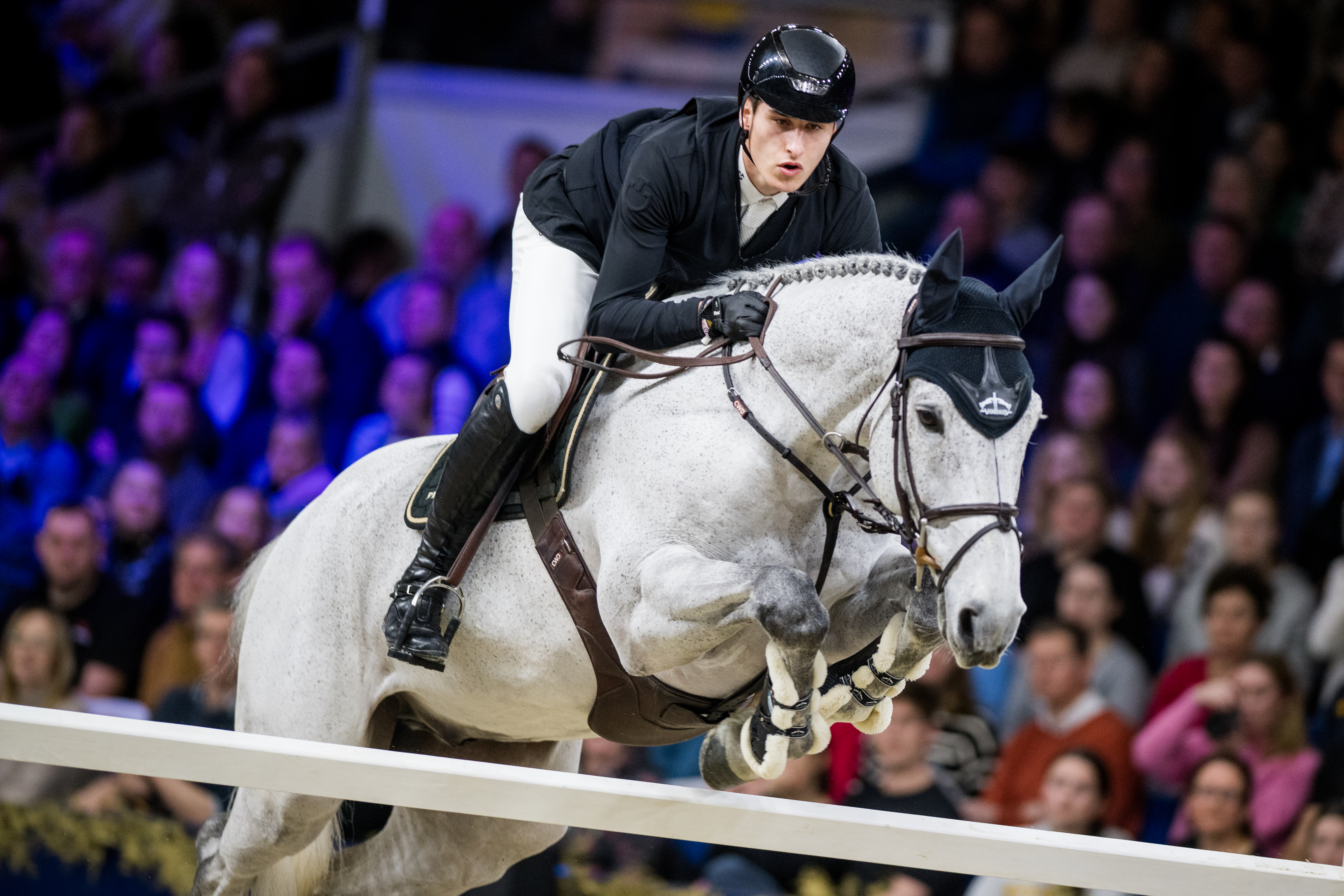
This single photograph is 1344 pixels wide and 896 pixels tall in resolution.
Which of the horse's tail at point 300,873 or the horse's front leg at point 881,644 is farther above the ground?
the horse's front leg at point 881,644

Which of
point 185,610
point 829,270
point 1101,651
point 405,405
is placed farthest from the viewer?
point 405,405

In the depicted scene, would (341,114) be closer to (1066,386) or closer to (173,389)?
(173,389)

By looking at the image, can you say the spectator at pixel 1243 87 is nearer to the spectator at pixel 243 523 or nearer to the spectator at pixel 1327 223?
the spectator at pixel 1327 223

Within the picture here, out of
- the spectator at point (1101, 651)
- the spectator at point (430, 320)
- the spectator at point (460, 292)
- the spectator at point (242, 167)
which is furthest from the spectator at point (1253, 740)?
the spectator at point (242, 167)

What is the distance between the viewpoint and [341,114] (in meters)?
9.07

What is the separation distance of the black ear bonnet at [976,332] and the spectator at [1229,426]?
370 cm

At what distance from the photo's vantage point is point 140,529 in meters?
7.19

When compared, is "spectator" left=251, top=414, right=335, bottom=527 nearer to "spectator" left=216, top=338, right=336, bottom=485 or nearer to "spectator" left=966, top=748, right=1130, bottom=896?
"spectator" left=216, top=338, right=336, bottom=485

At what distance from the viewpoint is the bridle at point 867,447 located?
2.82 meters

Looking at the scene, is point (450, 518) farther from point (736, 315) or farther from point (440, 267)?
point (440, 267)

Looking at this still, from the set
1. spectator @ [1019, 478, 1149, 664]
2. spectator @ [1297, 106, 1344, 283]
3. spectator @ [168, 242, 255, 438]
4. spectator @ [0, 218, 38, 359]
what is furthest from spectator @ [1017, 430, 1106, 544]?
spectator @ [0, 218, 38, 359]

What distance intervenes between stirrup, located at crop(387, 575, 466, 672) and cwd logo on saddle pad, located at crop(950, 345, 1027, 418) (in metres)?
1.43

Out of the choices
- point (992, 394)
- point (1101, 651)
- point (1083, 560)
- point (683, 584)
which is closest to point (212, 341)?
point (1083, 560)

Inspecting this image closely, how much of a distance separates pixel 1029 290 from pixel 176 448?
19.3 feet
